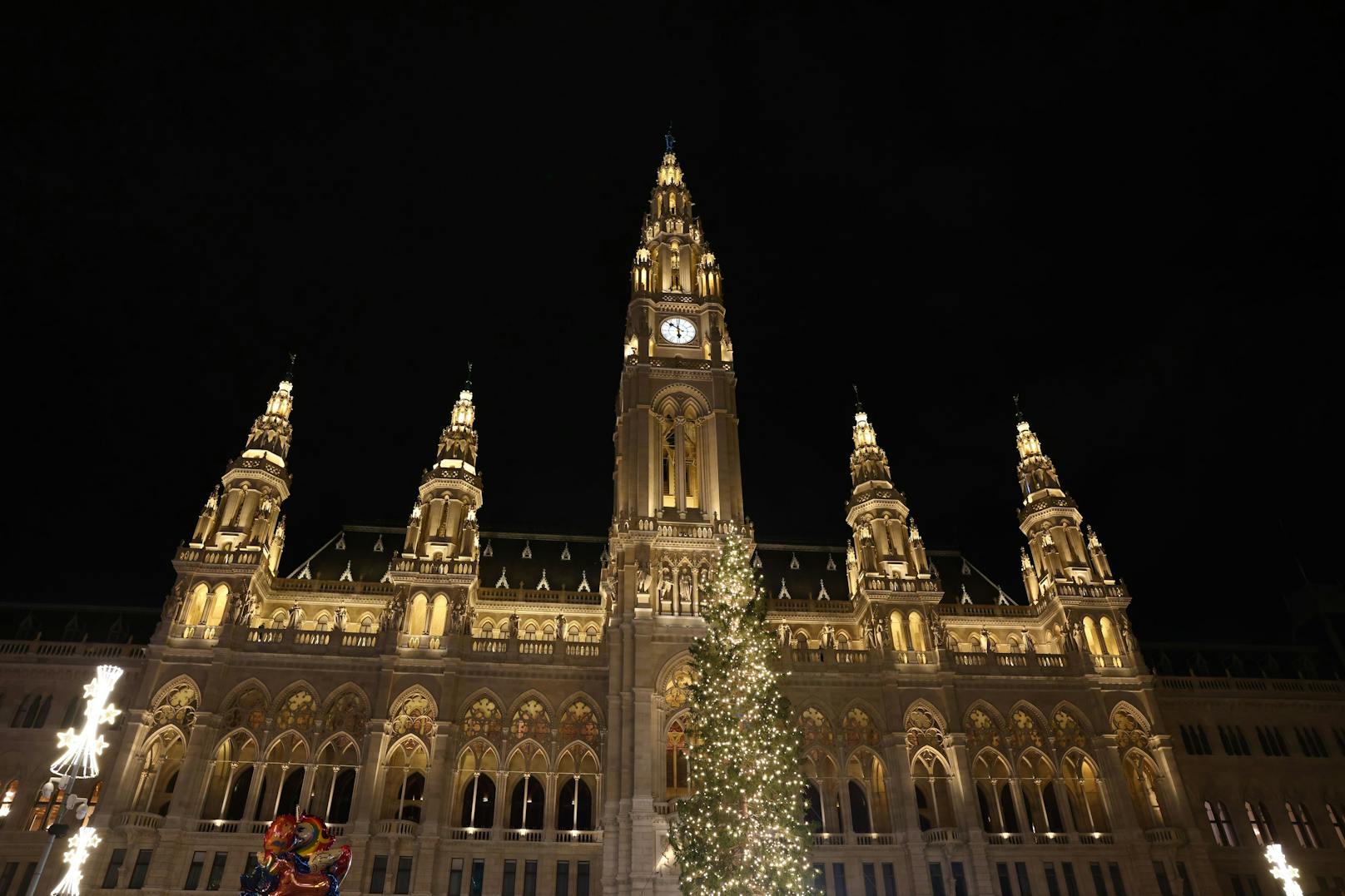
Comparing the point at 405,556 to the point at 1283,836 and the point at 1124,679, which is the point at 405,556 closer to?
the point at 1124,679

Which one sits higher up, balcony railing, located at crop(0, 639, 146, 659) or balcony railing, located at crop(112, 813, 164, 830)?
balcony railing, located at crop(0, 639, 146, 659)

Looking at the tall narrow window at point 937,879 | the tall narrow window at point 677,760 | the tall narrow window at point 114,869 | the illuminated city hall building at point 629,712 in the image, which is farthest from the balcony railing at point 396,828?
the tall narrow window at point 937,879

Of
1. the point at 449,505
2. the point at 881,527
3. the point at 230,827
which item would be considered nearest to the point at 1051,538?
the point at 881,527

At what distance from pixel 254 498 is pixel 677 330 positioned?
28310 millimetres

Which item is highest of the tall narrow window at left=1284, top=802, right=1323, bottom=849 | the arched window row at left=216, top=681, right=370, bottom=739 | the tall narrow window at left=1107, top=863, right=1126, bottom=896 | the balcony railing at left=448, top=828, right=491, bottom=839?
the arched window row at left=216, top=681, right=370, bottom=739

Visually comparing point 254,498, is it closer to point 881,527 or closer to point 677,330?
point 677,330

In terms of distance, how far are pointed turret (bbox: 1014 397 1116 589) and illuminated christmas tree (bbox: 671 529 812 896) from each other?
25.9m

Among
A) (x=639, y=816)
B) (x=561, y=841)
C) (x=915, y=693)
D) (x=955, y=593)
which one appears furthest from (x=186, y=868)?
(x=955, y=593)

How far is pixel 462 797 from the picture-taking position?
4262cm

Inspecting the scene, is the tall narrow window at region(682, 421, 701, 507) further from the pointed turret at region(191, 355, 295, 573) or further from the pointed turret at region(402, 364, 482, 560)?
the pointed turret at region(191, 355, 295, 573)

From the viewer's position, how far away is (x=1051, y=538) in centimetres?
5384

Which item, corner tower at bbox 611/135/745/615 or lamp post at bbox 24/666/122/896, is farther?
corner tower at bbox 611/135/745/615

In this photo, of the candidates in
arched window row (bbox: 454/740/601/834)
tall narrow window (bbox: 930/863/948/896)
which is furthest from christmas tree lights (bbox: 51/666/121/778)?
tall narrow window (bbox: 930/863/948/896)

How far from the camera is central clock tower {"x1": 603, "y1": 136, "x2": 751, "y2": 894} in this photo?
40.9 meters
